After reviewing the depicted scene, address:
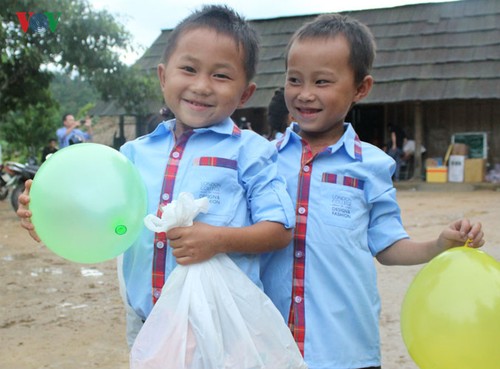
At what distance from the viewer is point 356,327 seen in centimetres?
168

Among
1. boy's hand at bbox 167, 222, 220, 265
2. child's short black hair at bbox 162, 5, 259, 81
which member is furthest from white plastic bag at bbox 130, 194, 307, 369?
child's short black hair at bbox 162, 5, 259, 81

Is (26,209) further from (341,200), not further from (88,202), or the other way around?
(341,200)

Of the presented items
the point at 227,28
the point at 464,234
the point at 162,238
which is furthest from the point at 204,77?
the point at 464,234

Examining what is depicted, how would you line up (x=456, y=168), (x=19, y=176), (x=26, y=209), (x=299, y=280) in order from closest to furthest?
(x=26, y=209) → (x=299, y=280) → (x=19, y=176) → (x=456, y=168)

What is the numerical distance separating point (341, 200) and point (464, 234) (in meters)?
0.32

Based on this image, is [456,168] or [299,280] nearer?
[299,280]

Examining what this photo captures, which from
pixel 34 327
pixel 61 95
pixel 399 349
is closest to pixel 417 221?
pixel 399 349

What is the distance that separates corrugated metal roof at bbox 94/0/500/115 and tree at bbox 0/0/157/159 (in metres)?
3.43

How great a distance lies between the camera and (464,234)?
155 centimetres

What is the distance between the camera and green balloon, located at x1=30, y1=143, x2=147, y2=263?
4.70 ft

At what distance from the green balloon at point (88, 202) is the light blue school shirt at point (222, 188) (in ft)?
0.35

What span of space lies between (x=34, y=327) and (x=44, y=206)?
261 cm

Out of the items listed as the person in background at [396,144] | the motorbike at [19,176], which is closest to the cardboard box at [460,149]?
the person in background at [396,144]

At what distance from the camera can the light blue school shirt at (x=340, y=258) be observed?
5.40 ft
